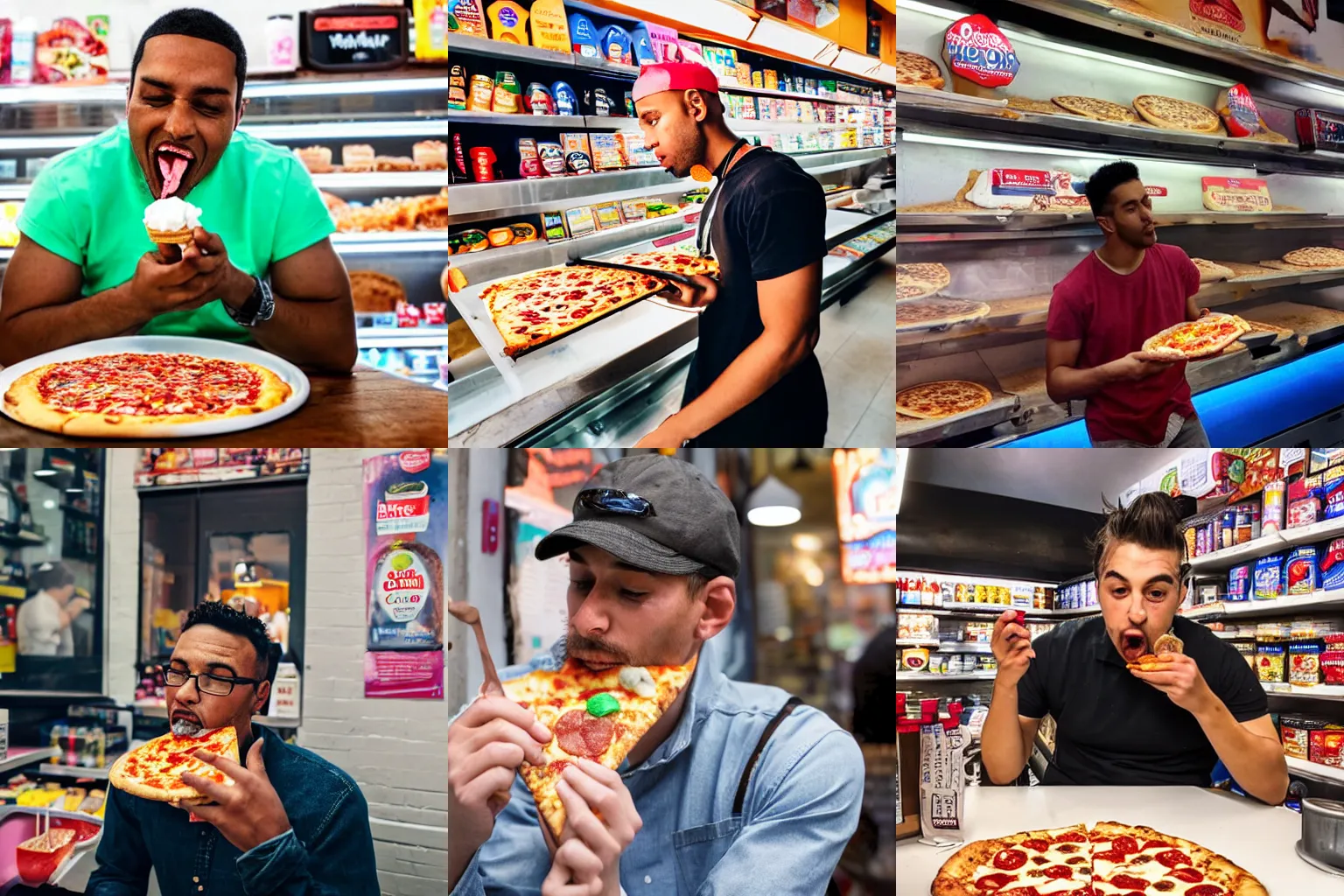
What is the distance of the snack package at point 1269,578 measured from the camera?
317cm

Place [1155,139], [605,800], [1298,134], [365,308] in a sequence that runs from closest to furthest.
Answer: [605,800] → [365,308] → [1155,139] → [1298,134]

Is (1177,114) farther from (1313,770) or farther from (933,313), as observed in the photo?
(1313,770)

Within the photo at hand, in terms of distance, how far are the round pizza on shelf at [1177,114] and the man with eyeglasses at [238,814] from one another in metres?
3.43

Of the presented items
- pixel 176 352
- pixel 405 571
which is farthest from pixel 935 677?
pixel 176 352

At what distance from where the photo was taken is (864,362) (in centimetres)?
299

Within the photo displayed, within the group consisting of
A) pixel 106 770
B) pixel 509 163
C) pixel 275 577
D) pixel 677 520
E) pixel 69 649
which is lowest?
pixel 106 770

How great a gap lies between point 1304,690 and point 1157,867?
2.55ft

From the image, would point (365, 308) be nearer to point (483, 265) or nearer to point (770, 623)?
point (483, 265)

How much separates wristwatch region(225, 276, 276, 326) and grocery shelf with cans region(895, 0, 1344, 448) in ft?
6.52

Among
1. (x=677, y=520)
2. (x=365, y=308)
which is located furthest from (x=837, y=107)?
(x=365, y=308)

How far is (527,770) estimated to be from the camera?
9.06 feet

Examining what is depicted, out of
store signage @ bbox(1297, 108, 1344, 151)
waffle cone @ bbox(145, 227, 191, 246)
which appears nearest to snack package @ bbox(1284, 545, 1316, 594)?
store signage @ bbox(1297, 108, 1344, 151)

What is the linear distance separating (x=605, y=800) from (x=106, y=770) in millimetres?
1662

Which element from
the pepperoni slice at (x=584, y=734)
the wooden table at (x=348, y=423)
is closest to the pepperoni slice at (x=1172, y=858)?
the pepperoni slice at (x=584, y=734)
